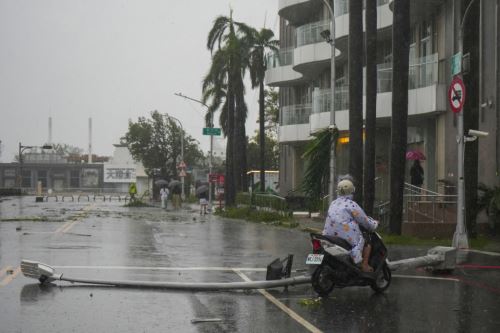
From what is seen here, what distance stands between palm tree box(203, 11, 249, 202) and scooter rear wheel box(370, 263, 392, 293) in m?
37.5

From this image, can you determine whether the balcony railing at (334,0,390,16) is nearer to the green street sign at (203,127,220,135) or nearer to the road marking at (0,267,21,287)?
the green street sign at (203,127,220,135)

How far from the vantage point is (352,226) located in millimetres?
10898

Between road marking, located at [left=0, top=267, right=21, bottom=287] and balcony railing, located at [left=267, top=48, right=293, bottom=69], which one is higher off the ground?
balcony railing, located at [left=267, top=48, right=293, bottom=69]

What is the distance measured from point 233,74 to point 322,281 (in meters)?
40.7

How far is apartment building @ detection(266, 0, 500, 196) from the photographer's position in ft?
79.6

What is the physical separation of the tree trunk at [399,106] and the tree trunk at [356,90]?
2811 mm

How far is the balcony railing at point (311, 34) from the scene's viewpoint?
41.8 m

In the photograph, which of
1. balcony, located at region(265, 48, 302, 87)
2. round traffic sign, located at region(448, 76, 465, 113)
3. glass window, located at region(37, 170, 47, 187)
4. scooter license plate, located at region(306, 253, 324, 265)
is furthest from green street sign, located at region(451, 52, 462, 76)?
glass window, located at region(37, 170, 47, 187)

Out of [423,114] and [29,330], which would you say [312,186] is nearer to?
[423,114]

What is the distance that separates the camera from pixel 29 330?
8055 millimetres

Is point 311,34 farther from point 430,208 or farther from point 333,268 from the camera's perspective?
point 333,268

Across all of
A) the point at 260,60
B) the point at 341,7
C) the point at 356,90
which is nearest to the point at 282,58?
the point at 260,60

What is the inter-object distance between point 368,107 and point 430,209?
401cm

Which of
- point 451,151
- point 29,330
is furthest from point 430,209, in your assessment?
point 29,330
